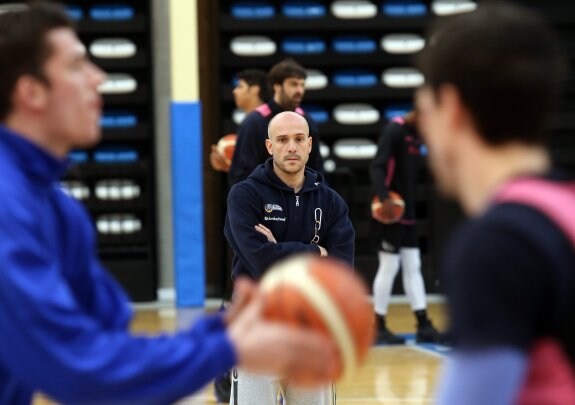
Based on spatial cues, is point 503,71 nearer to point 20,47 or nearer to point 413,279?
point 20,47

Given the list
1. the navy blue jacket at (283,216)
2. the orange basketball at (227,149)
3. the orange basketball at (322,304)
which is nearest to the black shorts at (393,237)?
the orange basketball at (227,149)

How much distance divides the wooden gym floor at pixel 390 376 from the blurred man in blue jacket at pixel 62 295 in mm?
4580

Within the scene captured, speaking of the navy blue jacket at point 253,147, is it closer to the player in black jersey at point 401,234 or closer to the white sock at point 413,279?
the player in black jersey at point 401,234

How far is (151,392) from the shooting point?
196 centimetres

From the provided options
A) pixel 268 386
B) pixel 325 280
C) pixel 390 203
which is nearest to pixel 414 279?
pixel 390 203

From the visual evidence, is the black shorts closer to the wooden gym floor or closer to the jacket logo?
the wooden gym floor

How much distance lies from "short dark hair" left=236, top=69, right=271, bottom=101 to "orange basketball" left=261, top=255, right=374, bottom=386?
6012 millimetres

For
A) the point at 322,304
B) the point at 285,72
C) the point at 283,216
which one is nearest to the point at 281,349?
the point at 322,304

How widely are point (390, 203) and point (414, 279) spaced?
68cm

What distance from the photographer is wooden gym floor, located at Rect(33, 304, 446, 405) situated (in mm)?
7031

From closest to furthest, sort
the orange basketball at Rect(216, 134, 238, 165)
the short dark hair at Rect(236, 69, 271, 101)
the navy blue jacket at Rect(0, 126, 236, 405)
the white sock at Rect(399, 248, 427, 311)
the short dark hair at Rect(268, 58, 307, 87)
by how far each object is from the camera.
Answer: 1. the navy blue jacket at Rect(0, 126, 236, 405)
2. the short dark hair at Rect(268, 58, 307, 87)
3. the short dark hair at Rect(236, 69, 271, 101)
4. the orange basketball at Rect(216, 134, 238, 165)
5. the white sock at Rect(399, 248, 427, 311)

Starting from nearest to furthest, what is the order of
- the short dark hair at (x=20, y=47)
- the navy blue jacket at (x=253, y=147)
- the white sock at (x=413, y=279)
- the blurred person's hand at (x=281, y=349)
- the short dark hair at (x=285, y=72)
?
the blurred person's hand at (x=281, y=349), the short dark hair at (x=20, y=47), the navy blue jacket at (x=253, y=147), the short dark hair at (x=285, y=72), the white sock at (x=413, y=279)

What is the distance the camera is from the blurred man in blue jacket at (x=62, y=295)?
6.30 feet

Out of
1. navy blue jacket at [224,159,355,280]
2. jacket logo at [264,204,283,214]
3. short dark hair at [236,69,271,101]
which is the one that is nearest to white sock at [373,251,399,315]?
short dark hair at [236,69,271,101]
